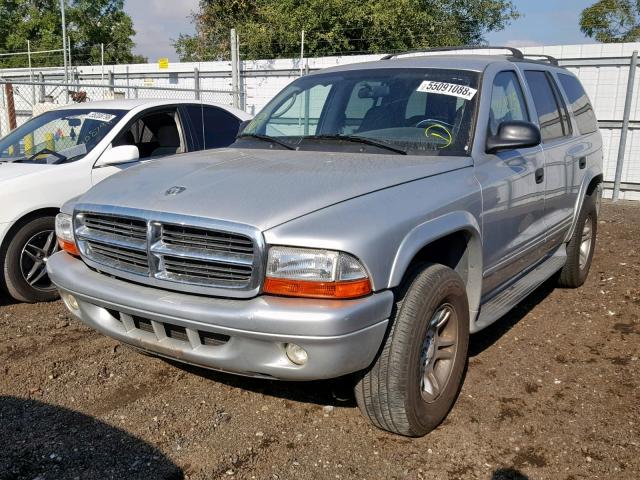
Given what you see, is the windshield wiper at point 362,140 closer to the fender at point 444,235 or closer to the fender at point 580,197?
the fender at point 444,235

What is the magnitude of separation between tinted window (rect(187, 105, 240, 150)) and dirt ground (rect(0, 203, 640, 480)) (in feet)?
8.12

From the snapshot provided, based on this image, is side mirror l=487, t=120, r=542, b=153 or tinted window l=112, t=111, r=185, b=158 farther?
tinted window l=112, t=111, r=185, b=158

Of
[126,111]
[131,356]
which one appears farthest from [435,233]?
[126,111]

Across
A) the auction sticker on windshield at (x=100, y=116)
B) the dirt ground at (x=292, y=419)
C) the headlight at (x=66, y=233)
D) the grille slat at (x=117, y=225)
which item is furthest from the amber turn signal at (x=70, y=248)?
the auction sticker on windshield at (x=100, y=116)

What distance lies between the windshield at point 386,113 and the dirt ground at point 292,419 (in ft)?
4.90

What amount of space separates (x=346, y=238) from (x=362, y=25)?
Answer: 20.7 m

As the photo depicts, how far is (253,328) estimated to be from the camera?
2.48 m

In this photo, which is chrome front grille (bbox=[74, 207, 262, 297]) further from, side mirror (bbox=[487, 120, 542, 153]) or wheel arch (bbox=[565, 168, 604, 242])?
wheel arch (bbox=[565, 168, 604, 242])

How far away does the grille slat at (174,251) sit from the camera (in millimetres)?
2562

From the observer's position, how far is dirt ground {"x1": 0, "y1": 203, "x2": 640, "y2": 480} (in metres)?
2.80

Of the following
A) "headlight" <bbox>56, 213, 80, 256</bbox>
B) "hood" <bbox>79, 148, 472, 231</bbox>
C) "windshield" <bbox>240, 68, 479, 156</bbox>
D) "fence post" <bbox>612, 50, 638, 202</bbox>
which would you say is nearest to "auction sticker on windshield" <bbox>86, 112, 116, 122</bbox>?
"windshield" <bbox>240, 68, 479, 156</bbox>

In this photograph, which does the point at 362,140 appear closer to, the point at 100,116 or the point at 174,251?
the point at 174,251

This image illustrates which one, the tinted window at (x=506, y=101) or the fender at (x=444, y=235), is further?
the tinted window at (x=506, y=101)

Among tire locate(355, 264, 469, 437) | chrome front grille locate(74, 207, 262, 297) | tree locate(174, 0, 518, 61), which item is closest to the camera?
chrome front grille locate(74, 207, 262, 297)
